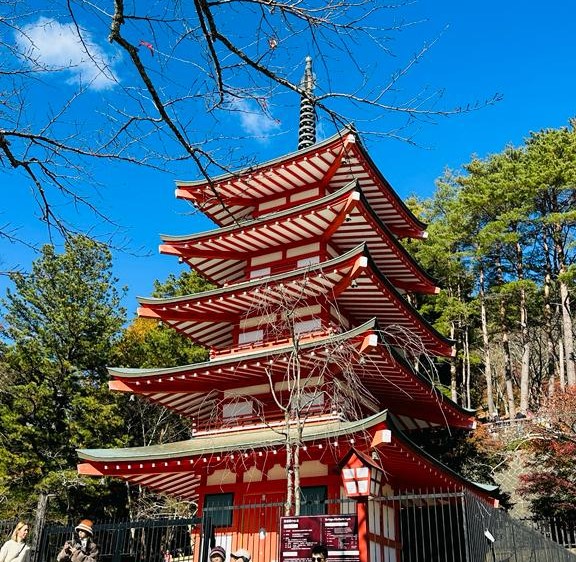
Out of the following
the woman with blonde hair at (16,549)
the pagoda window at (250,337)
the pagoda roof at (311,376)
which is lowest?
the woman with blonde hair at (16,549)

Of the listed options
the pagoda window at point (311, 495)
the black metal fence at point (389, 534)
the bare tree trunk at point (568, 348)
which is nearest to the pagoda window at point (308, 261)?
the pagoda window at point (311, 495)

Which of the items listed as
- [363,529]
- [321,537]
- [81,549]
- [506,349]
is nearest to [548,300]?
[506,349]

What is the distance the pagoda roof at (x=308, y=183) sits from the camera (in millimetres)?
17000

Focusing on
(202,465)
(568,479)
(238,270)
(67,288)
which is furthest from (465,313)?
(202,465)

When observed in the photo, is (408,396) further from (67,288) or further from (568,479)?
(67,288)

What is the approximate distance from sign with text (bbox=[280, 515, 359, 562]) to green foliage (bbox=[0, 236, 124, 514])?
18.5 meters

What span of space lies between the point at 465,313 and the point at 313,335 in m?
20.7

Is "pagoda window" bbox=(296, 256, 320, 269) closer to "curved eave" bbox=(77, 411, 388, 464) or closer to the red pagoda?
the red pagoda

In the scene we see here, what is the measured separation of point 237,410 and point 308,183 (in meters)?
6.96

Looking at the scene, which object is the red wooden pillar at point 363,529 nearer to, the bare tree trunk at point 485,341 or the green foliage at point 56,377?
the green foliage at point 56,377

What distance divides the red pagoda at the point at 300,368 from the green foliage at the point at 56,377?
10.2 m

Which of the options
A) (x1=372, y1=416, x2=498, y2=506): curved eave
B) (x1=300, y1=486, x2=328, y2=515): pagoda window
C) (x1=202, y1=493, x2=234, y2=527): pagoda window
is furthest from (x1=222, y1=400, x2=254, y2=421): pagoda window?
(x1=372, y1=416, x2=498, y2=506): curved eave

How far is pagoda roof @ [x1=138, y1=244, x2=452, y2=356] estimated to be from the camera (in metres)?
14.5

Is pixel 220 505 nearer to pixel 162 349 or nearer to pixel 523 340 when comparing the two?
pixel 162 349
